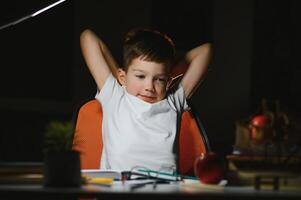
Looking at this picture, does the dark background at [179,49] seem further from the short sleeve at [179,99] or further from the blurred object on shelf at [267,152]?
the blurred object on shelf at [267,152]

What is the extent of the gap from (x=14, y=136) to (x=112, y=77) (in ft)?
11.6

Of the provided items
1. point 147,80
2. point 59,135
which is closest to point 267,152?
point 59,135

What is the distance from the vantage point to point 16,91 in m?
7.02

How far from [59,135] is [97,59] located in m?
0.99

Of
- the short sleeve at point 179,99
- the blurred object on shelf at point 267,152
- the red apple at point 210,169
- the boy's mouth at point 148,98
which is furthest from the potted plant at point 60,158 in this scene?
the short sleeve at point 179,99

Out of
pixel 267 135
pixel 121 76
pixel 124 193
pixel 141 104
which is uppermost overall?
pixel 121 76

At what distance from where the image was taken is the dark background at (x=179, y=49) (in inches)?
268

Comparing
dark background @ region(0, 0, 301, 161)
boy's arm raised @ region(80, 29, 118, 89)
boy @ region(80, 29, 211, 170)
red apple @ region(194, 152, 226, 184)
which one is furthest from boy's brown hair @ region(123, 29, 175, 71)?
dark background @ region(0, 0, 301, 161)

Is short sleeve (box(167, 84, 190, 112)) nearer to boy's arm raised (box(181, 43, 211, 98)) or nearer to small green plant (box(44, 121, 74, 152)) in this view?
boy's arm raised (box(181, 43, 211, 98))

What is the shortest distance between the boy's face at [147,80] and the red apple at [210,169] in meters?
0.70

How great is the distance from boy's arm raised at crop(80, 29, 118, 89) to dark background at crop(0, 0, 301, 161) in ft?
12.2

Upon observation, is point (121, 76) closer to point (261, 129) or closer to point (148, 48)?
point (148, 48)

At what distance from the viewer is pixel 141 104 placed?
2609 mm

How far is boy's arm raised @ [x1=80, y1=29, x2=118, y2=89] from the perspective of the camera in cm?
271
